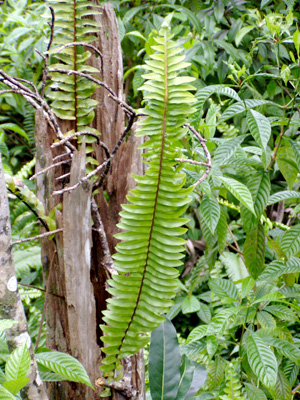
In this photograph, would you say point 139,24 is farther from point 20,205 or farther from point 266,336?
point 266,336

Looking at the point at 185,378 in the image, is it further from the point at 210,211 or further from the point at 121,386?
the point at 210,211

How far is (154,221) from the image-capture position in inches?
32.4

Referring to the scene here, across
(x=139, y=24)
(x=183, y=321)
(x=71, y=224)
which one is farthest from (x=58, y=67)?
(x=183, y=321)

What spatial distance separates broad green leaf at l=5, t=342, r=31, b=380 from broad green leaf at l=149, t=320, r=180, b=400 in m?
0.39

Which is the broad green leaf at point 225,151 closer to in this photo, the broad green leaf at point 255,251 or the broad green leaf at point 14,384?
the broad green leaf at point 255,251

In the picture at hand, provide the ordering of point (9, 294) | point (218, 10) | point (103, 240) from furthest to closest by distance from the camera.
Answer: point (218, 10) < point (103, 240) < point (9, 294)

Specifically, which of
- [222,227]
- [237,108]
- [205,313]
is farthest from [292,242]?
[205,313]

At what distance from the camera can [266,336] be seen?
116 centimetres

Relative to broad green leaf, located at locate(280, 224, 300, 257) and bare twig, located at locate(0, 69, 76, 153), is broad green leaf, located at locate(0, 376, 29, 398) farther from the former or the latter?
broad green leaf, located at locate(280, 224, 300, 257)

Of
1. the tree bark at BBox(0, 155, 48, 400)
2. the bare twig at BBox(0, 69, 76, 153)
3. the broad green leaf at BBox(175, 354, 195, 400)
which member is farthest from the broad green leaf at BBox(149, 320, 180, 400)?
the bare twig at BBox(0, 69, 76, 153)

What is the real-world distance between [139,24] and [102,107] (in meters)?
1.73

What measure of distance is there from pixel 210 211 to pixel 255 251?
24cm

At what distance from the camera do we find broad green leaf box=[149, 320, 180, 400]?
96cm

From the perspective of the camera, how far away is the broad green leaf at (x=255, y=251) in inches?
48.4
